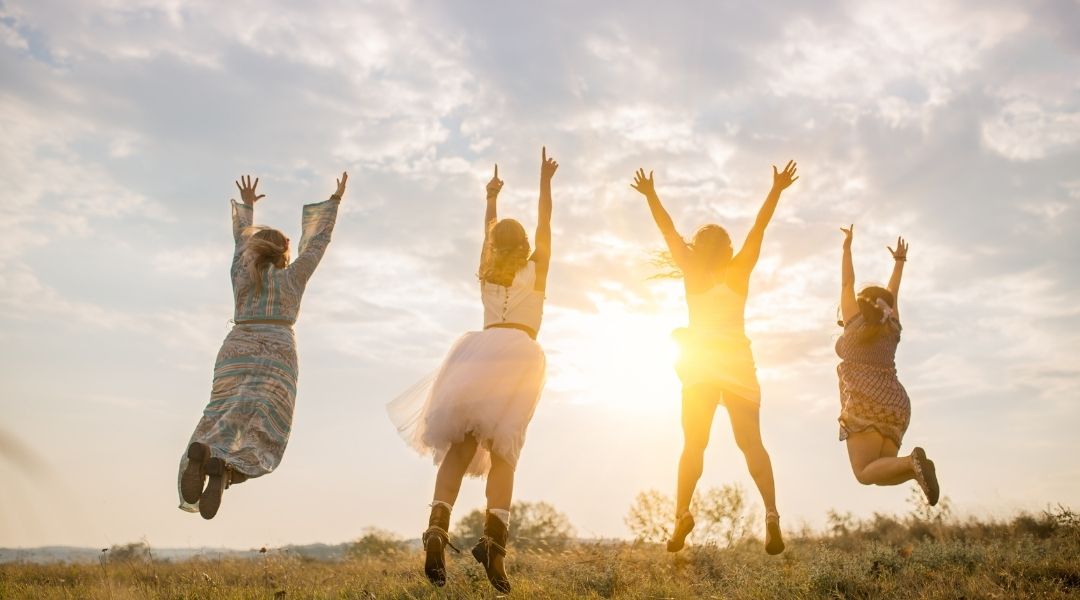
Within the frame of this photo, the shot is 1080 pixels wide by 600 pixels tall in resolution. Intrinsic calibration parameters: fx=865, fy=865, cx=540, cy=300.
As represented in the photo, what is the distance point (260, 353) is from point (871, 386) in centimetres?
602

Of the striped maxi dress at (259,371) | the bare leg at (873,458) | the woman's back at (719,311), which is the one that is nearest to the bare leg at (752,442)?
the woman's back at (719,311)

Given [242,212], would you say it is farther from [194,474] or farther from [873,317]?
[873,317]

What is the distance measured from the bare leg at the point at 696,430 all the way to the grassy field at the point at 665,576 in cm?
90

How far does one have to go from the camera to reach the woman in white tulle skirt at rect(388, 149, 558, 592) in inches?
256

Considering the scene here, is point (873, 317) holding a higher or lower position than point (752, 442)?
higher

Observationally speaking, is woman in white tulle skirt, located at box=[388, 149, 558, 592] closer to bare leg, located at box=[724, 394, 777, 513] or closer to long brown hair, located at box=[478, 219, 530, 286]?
long brown hair, located at box=[478, 219, 530, 286]

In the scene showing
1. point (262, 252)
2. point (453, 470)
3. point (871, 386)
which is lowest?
point (453, 470)

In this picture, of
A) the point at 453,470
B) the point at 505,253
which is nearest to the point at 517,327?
the point at 505,253

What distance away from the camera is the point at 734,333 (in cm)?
806

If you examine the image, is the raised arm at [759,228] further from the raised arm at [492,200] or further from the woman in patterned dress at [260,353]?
the woman in patterned dress at [260,353]

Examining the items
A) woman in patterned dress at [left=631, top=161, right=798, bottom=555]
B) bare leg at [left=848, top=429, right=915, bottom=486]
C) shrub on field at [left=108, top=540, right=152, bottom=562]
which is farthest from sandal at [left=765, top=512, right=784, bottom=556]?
shrub on field at [left=108, top=540, right=152, bottom=562]

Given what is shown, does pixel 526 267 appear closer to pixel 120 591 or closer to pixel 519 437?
pixel 519 437

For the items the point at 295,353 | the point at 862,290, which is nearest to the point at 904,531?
the point at 862,290

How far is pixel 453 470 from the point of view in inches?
263
